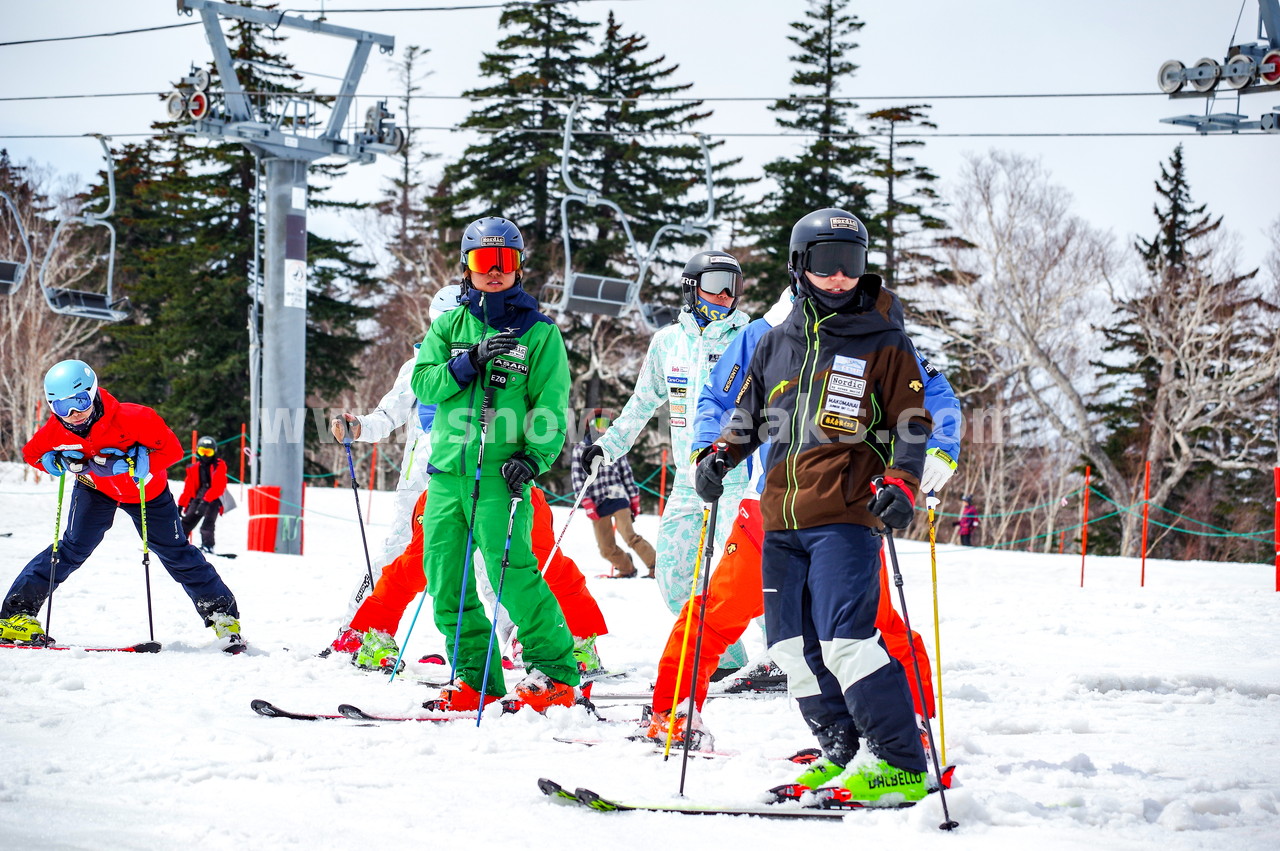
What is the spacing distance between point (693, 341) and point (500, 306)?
1.06 m

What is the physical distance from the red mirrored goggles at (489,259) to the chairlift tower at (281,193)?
9.06m

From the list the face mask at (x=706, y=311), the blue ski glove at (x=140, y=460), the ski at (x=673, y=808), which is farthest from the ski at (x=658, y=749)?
the blue ski glove at (x=140, y=460)

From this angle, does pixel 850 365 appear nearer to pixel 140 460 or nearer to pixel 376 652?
pixel 376 652

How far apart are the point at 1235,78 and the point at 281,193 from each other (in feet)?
37.4

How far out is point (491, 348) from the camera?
178 inches

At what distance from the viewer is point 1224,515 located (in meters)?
33.5

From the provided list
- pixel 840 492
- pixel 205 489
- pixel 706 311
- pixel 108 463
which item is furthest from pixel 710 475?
pixel 205 489

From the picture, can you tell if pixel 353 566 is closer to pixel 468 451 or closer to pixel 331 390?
pixel 468 451

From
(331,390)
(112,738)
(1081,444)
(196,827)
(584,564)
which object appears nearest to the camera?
(196,827)

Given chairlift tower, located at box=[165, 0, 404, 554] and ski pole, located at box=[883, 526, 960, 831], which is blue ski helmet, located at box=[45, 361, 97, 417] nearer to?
ski pole, located at box=[883, 526, 960, 831]

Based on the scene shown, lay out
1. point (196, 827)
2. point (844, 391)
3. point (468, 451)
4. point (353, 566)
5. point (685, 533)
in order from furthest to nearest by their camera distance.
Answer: point (353, 566), point (685, 533), point (468, 451), point (844, 391), point (196, 827)

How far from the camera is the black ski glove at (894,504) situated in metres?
3.25

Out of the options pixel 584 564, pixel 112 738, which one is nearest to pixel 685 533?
pixel 112 738

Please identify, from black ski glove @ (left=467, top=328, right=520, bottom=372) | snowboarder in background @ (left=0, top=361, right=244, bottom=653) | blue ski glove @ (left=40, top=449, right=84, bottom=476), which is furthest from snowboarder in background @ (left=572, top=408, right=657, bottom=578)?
black ski glove @ (left=467, top=328, right=520, bottom=372)
